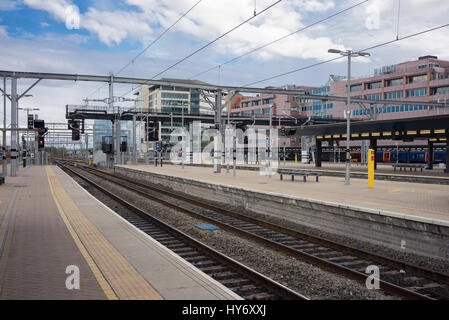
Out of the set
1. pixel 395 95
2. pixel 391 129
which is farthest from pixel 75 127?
pixel 395 95

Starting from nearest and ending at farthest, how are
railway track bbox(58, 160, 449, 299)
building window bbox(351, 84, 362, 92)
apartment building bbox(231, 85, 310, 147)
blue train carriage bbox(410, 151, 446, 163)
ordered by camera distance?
1. railway track bbox(58, 160, 449, 299)
2. blue train carriage bbox(410, 151, 446, 163)
3. building window bbox(351, 84, 362, 92)
4. apartment building bbox(231, 85, 310, 147)

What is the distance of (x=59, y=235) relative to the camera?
961cm

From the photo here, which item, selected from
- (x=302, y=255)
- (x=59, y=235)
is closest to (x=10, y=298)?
(x=59, y=235)

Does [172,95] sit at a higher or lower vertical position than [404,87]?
higher

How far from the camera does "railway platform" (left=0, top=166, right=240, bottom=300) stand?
5672 mm

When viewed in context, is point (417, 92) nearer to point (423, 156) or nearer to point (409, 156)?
point (409, 156)

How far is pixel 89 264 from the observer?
7066 mm

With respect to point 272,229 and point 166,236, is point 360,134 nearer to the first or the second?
point 272,229

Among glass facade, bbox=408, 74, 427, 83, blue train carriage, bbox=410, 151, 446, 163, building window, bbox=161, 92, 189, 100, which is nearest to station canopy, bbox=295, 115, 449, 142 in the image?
blue train carriage, bbox=410, 151, 446, 163

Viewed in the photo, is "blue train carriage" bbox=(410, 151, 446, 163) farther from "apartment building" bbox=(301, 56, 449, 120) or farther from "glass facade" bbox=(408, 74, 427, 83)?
"glass facade" bbox=(408, 74, 427, 83)

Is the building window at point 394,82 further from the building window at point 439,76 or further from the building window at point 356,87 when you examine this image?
the building window at point 356,87

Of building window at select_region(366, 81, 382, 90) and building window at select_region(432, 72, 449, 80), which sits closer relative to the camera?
building window at select_region(432, 72, 449, 80)
